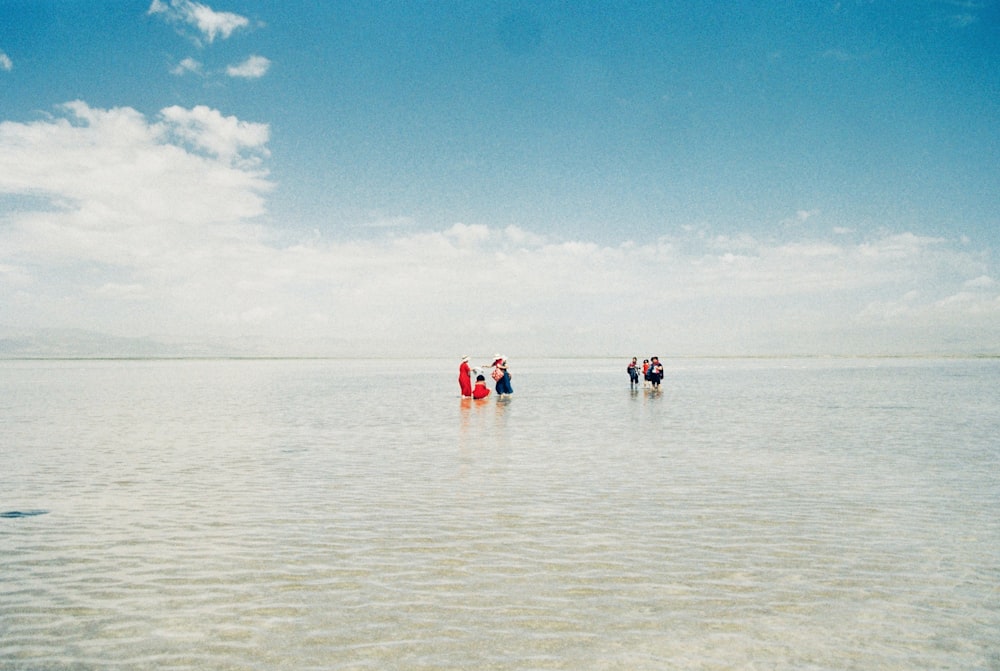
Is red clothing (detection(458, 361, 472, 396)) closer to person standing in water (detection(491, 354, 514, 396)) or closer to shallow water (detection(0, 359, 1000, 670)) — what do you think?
person standing in water (detection(491, 354, 514, 396))

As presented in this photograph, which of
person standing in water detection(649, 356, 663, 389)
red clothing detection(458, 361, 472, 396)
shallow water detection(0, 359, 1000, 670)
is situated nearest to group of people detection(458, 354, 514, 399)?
red clothing detection(458, 361, 472, 396)

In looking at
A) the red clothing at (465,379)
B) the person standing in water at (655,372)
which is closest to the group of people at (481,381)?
the red clothing at (465,379)

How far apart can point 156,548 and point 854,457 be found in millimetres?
17651

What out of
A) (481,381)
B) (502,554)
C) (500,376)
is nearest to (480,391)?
(481,381)

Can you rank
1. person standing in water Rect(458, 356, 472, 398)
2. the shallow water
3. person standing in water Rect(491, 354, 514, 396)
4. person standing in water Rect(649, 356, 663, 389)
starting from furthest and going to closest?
person standing in water Rect(649, 356, 663, 389) < person standing in water Rect(491, 354, 514, 396) < person standing in water Rect(458, 356, 472, 398) < the shallow water

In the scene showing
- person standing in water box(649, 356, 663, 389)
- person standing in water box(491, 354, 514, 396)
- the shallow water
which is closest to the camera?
the shallow water

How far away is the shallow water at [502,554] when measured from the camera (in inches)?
275

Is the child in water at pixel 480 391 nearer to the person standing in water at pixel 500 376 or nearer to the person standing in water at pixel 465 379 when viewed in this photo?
the person standing in water at pixel 465 379

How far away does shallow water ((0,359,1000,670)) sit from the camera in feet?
22.9

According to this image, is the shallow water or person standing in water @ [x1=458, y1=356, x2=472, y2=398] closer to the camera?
the shallow water

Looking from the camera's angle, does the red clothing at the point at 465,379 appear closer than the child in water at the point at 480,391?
Yes

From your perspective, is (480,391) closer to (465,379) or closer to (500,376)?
(465,379)

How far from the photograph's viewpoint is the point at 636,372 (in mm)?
55969

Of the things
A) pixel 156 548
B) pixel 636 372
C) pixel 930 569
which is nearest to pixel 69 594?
pixel 156 548
